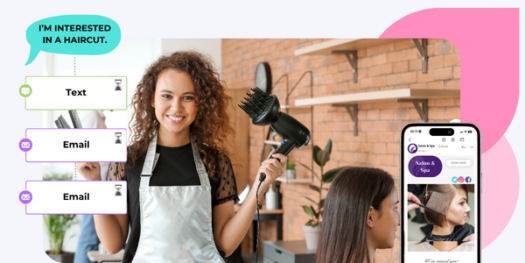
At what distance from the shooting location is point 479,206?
107 cm

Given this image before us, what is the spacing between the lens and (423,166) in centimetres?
109

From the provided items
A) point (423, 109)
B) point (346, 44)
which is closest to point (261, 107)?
point (423, 109)

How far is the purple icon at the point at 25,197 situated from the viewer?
1178 mm

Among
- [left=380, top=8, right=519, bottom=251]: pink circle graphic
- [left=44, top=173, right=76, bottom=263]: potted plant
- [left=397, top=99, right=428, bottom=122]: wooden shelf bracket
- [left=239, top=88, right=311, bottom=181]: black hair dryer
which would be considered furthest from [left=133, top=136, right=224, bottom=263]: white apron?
[left=44, top=173, right=76, bottom=263]: potted plant

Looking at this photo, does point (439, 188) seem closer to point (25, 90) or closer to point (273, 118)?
point (273, 118)

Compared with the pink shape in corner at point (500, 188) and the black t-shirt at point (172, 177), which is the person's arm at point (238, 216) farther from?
the pink shape in corner at point (500, 188)

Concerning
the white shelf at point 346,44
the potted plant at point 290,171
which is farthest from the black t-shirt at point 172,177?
the potted plant at point 290,171

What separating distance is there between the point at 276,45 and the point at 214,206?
2.58 m

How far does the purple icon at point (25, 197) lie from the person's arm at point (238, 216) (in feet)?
1.57

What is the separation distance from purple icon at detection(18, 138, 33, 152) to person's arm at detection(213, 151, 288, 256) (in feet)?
1.68

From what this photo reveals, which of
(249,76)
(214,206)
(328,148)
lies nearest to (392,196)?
(214,206)

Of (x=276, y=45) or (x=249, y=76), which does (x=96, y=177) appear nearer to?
(x=276, y=45)

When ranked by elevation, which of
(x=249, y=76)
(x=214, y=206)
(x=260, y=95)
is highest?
(x=249, y=76)

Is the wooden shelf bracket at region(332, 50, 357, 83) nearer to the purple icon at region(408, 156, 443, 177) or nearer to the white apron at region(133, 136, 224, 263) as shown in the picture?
the white apron at region(133, 136, 224, 263)
